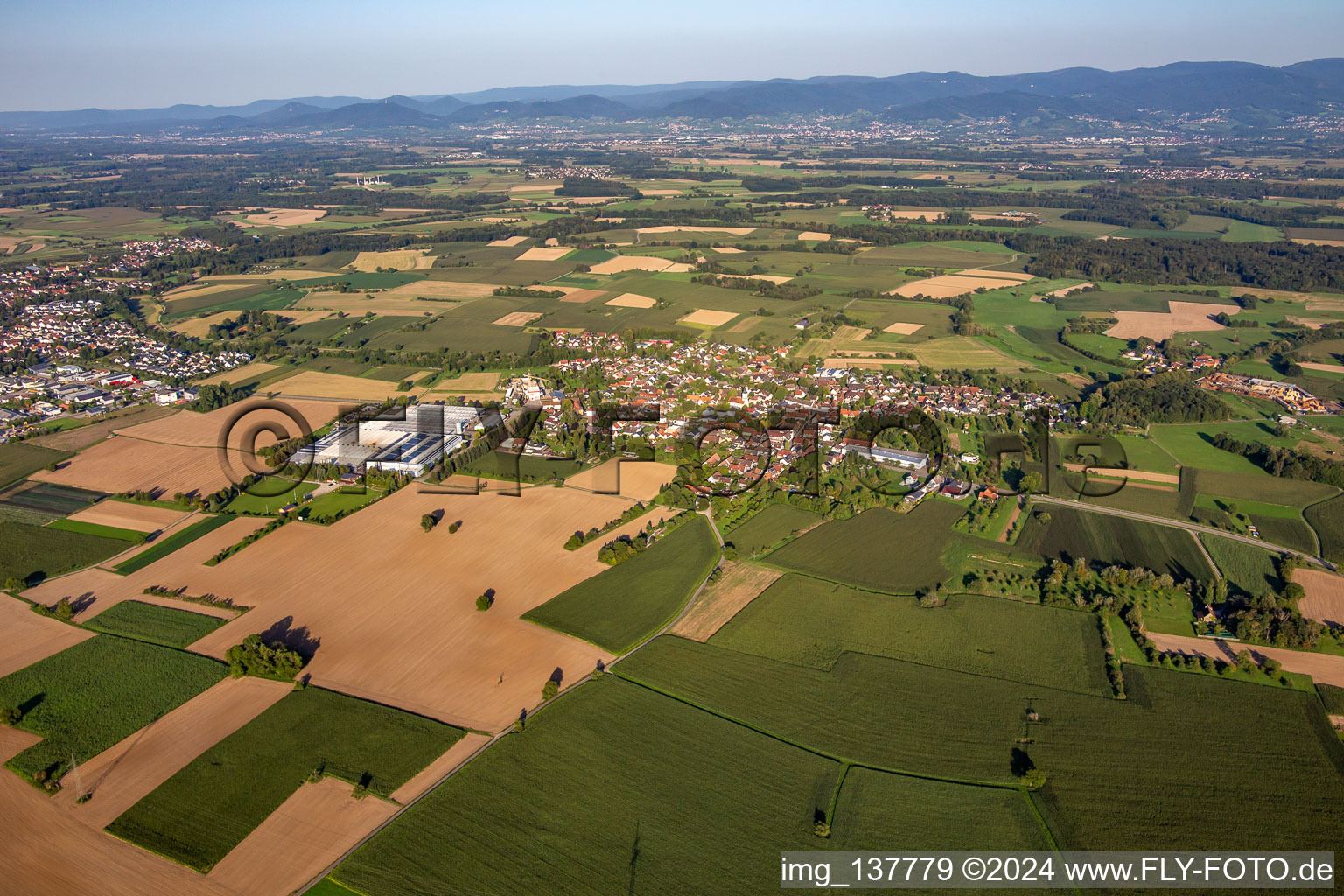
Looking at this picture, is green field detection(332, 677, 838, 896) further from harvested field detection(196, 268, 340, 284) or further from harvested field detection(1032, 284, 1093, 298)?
harvested field detection(196, 268, 340, 284)

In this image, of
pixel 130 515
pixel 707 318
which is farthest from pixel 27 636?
pixel 707 318

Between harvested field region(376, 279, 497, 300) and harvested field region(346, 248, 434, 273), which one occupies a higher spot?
harvested field region(346, 248, 434, 273)

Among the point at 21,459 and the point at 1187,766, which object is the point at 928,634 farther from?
the point at 21,459

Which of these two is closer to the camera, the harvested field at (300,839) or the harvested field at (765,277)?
the harvested field at (300,839)

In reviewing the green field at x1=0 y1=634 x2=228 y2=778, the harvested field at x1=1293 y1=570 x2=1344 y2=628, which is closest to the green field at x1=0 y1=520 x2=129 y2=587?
the green field at x1=0 y1=634 x2=228 y2=778

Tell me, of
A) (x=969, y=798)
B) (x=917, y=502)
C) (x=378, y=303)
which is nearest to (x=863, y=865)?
(x=969, y=798)

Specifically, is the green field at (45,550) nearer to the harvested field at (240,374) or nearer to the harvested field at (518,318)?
the harvested field at (240,374)

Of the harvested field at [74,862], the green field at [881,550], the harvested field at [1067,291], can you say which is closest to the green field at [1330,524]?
the green field at [881,550]
